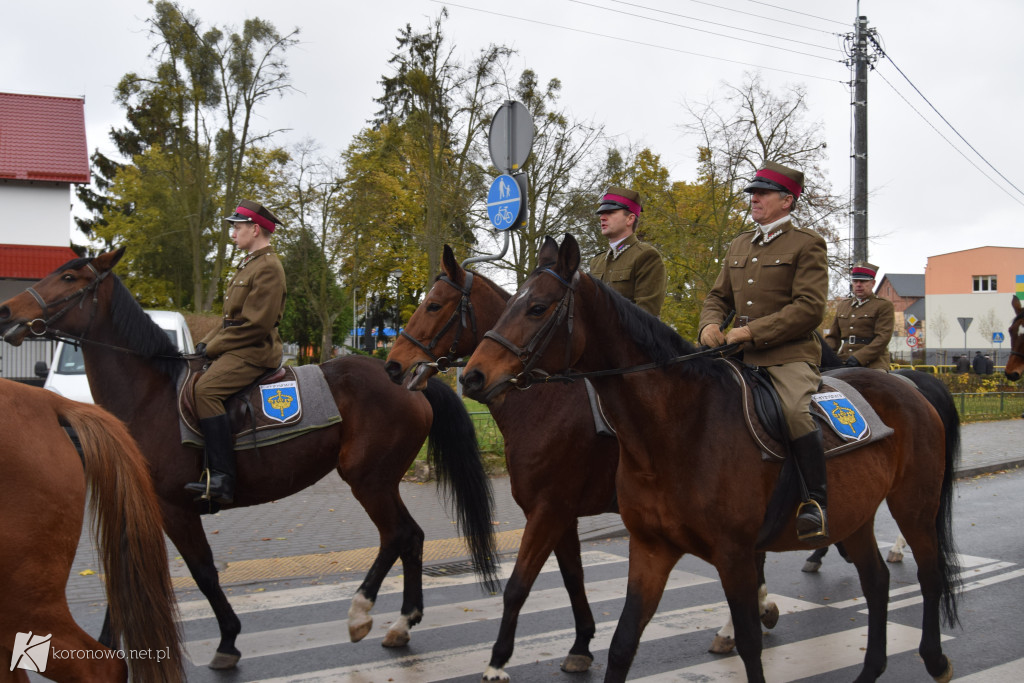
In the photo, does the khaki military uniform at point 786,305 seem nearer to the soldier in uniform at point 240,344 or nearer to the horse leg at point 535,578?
the horse leg at point 535,578

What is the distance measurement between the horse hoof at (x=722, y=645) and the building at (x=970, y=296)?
213ft

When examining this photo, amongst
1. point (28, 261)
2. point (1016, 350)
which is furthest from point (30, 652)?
point (28, 261)

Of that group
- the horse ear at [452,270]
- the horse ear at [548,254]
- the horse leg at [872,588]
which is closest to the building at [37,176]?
the horse ear at [452,270]

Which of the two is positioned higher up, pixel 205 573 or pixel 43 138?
pixel 43 138

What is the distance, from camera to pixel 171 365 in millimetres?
5859

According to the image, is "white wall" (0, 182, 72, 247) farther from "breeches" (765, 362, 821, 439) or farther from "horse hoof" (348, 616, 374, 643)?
"breeches" (765, 362, 821, 439)

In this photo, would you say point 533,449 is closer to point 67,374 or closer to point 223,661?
point 223,661

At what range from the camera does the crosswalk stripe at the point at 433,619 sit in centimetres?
551

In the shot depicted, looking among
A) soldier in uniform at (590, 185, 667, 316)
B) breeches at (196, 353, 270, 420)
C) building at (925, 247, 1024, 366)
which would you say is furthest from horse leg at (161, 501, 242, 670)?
building at (925, 247, 1024, 366)

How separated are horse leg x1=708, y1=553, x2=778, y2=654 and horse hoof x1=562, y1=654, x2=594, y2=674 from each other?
3.09 ft

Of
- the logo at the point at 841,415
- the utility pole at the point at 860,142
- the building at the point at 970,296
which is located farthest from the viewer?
the building at the point at 970,296

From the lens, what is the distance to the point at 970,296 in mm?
67938

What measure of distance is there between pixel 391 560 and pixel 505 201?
12.0 ft

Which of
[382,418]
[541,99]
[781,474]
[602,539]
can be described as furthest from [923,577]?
[541,99]
